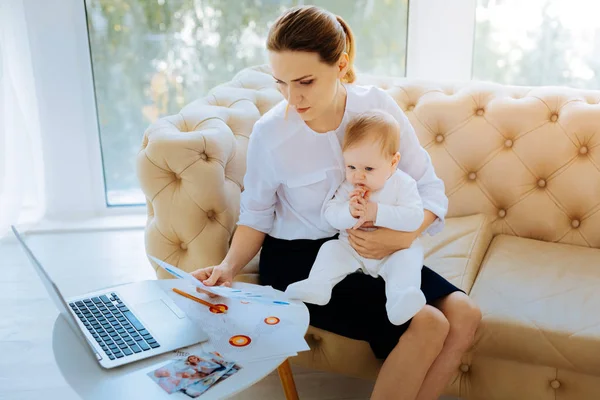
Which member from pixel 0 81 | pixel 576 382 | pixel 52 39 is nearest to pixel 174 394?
pixel 576 382

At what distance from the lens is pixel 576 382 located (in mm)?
1386

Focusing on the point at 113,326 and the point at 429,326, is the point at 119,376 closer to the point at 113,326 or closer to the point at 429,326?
the point at 113,326

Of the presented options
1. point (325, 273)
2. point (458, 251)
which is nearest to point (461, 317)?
point (325, 273)

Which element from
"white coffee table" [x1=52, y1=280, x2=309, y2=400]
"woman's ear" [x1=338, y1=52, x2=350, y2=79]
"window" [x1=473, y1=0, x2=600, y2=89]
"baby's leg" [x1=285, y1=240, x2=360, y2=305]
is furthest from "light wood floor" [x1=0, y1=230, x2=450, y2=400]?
"window" [x1=473, y1=0, x2=600, y2=89]

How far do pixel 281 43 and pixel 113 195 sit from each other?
194 cm

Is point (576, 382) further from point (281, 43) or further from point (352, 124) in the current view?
point (281, 43)

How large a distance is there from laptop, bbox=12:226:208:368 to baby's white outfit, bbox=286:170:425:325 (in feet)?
0.86

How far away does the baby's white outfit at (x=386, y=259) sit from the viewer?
124 centimetres

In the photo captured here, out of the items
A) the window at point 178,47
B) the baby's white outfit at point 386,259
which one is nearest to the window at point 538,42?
the window at point 178,47

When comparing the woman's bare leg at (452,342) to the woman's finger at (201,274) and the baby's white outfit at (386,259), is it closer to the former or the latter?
the baby's white outfit at (386,259)

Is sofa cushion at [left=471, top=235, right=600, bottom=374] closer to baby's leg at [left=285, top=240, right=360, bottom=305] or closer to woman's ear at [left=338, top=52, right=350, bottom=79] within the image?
baby's leg at [left=285, top=240, right=360, bottom=305]

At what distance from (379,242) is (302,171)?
0.84 ft

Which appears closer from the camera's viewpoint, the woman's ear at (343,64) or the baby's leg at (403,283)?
the baby's leg at (403,283)

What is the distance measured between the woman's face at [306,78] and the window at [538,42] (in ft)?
5.13
